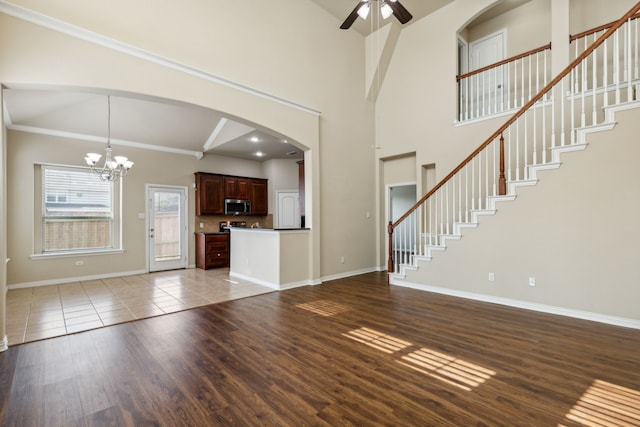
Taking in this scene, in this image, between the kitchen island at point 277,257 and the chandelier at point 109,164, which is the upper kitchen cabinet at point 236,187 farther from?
the kitchen island at point 277,257

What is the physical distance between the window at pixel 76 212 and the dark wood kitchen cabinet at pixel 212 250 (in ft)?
5.95

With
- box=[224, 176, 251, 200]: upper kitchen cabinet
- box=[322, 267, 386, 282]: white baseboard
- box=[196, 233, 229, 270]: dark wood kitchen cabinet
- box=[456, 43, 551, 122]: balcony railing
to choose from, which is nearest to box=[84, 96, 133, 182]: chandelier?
box=[196, 233, 229, 270]: dark wood kitchen cabinet

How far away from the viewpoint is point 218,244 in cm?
762

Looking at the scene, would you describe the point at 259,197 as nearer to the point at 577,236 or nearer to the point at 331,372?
the point at 331,372

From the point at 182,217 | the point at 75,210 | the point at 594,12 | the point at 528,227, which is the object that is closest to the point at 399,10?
the point at 528,227

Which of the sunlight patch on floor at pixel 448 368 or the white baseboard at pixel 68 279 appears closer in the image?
the sunlight patch on floor at pixel 448 368

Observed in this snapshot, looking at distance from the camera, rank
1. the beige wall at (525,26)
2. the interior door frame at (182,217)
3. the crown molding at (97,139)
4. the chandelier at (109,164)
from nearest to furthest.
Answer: the chandelier at (109,164), the crown molding at (97,139), the beige wall at (525,26), the interior door frame at (182,217)

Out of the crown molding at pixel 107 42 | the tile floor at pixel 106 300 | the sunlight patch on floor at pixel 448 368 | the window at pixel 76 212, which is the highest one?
the crown molding at pixel 107 42

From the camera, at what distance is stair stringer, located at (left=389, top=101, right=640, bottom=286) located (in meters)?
3.50

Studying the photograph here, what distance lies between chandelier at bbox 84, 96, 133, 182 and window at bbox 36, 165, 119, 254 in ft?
1.07

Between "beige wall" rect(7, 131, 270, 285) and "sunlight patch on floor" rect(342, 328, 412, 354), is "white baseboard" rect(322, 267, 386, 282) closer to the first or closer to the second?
"sunlight patch on floor" rect(342, 328, 412, 354)

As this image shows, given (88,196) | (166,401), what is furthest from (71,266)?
(166,401)

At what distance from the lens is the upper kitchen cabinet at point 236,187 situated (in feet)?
26.8

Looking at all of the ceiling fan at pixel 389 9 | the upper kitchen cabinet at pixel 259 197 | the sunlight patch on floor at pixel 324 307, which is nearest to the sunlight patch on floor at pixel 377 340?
the sunlight patch on floor at pixel 324 307
